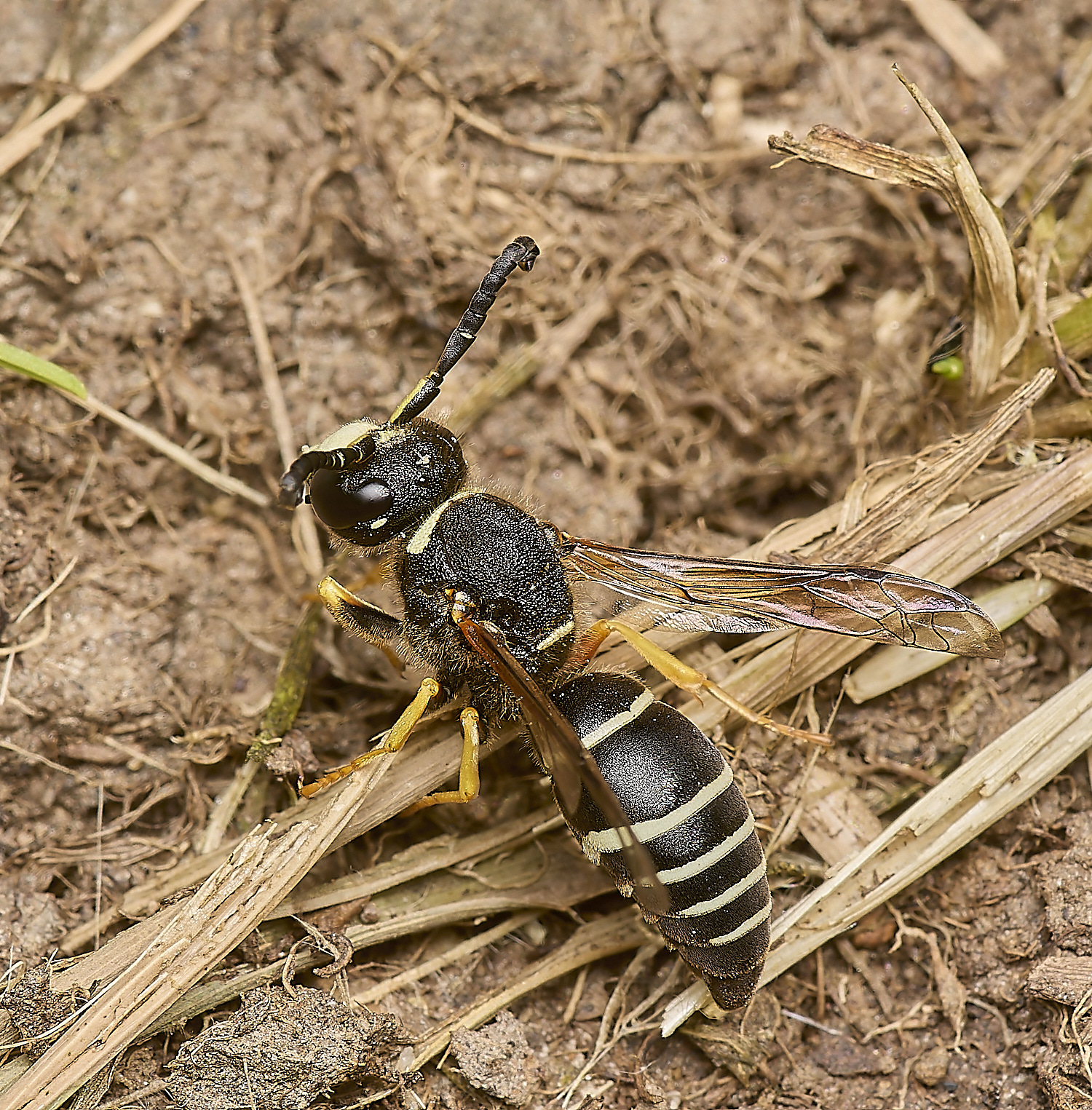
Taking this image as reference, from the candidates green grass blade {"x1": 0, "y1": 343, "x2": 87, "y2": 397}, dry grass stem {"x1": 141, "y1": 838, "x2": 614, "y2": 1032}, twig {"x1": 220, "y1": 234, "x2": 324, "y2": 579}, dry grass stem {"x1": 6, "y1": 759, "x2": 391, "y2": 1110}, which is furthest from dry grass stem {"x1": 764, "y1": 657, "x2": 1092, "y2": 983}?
green grass blade {"x1": 0, "y1": 343, "x2": 87, "y2": 397}

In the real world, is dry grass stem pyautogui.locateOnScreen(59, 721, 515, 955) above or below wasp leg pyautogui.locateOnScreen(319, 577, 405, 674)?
below

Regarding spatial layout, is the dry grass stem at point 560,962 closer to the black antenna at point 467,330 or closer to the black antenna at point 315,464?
the black antenna at point 315,464

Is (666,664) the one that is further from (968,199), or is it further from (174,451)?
(174,451)

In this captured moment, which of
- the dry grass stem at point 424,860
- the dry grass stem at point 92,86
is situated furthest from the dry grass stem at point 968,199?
the dry grass stem at point 92,86

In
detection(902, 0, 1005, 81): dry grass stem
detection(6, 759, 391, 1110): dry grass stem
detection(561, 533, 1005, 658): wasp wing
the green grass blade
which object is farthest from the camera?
detection(902, 0, 1005, 81): dry grass stem

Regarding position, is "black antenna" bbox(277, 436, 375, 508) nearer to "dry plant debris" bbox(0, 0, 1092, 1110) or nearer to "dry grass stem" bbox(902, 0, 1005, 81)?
"dry plant debris" bbox(0, 0, 1092, 1110)

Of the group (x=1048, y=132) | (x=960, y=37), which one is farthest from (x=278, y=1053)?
(x=960, y=37)

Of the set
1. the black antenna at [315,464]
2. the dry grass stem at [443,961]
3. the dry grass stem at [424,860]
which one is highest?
the black antenna at [315,464]
